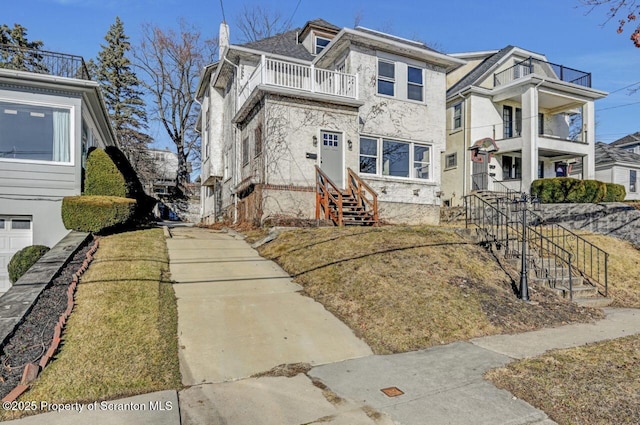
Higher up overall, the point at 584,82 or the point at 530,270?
the point at 584,82

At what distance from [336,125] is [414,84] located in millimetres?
4628

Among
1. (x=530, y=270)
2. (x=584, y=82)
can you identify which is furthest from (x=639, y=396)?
(x=584, y=82)

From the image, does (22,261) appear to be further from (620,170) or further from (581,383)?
(620,170)

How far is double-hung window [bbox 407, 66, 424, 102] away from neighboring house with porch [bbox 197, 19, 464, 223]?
4cm

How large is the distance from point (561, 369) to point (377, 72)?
13.9 metres

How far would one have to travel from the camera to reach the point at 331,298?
22.8 ft

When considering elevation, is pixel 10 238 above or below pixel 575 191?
below

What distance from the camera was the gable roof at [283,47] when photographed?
1752 centimetres

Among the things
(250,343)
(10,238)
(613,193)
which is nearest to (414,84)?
(613,193)

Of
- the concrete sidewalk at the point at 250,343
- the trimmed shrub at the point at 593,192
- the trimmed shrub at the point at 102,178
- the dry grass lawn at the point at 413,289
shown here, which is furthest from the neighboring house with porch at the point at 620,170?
the trimmed shrub at the point at 102,178

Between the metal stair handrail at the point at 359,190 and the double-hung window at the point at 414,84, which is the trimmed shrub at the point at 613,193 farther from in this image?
the metal stair handrail at the point at 359,190

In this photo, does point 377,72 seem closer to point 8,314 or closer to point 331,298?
point 331,298

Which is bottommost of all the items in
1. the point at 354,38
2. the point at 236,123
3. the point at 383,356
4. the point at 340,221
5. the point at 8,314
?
the point at 383,356

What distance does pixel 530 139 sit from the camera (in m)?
19.5
